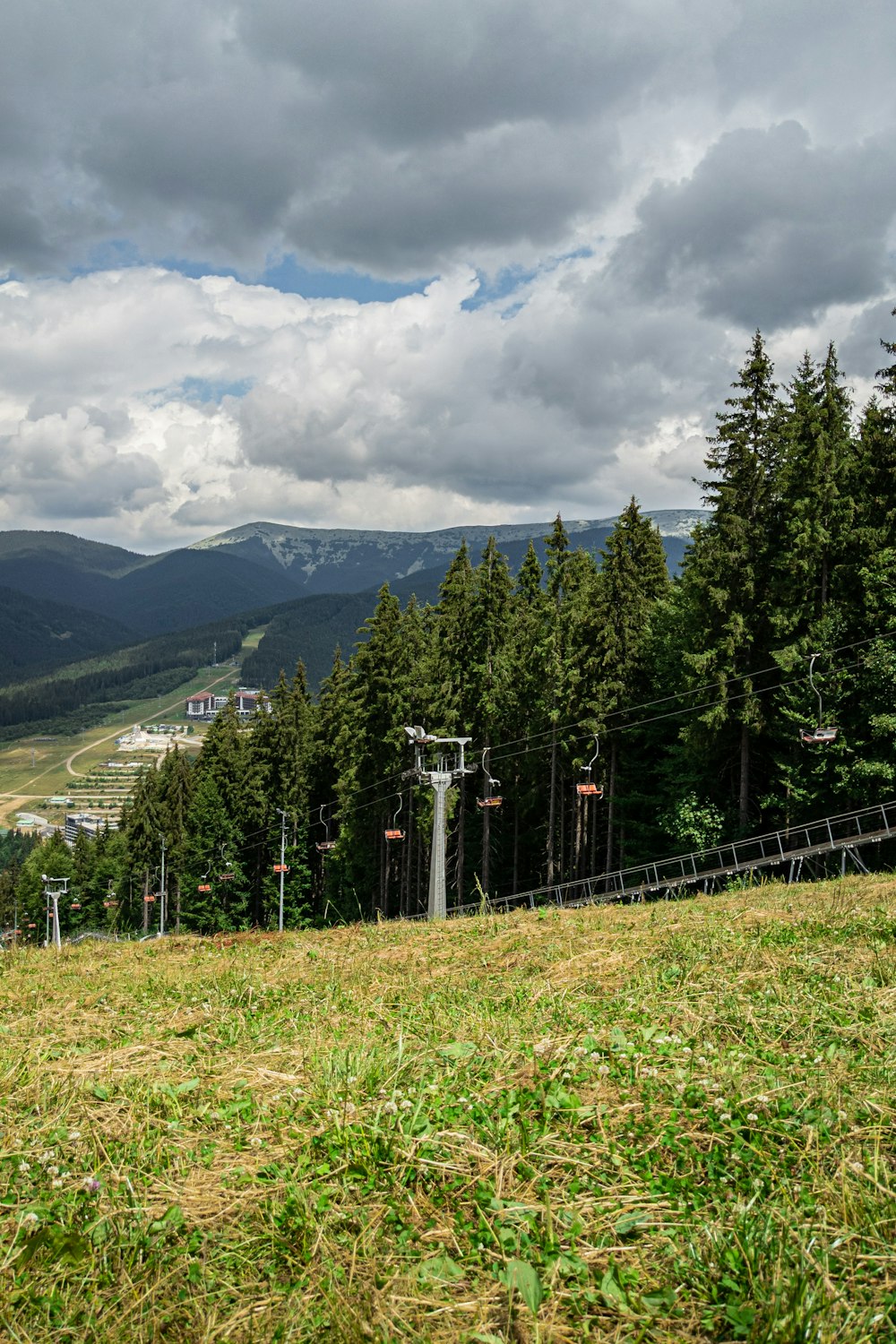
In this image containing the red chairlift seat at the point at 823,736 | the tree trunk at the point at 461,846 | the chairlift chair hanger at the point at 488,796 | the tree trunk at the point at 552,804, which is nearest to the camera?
the red chairlift seat at the point at 823,736

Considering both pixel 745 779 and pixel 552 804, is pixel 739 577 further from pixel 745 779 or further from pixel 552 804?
pixel 552 804

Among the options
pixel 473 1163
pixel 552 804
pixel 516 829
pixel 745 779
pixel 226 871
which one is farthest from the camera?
pixel 226 871

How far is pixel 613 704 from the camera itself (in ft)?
102

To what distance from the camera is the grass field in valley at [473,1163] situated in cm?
299

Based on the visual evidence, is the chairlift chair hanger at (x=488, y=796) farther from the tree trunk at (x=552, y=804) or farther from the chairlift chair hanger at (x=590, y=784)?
the chairlift chair hanger at (x=590, y=784)

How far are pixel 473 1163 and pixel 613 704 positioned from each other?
27.9 meters

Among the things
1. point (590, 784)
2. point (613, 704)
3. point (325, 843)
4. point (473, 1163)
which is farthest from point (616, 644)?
point (473, 1163)

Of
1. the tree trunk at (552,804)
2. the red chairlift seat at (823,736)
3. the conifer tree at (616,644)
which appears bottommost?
the tree trunk at (552,804)

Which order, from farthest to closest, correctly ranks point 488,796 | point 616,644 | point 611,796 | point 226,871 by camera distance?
1. point 226,871
2. point 488,796
3. point 611,796
4. point 616,644

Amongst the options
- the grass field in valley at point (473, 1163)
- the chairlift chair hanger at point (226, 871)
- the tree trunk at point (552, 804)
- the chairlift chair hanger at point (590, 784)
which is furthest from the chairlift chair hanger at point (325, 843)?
the grass field in valley at point (473, 1163)

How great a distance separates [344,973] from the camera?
327 inches

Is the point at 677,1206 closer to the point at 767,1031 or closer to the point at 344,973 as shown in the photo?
the point at 767,1031

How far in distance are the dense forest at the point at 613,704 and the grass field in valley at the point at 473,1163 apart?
57.0 feet

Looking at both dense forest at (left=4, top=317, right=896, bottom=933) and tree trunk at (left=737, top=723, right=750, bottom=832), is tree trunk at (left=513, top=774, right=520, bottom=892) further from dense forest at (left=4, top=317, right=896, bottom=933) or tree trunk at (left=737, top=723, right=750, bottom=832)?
tree trunk at (left=737, top=723, right=750, bottom=832)
